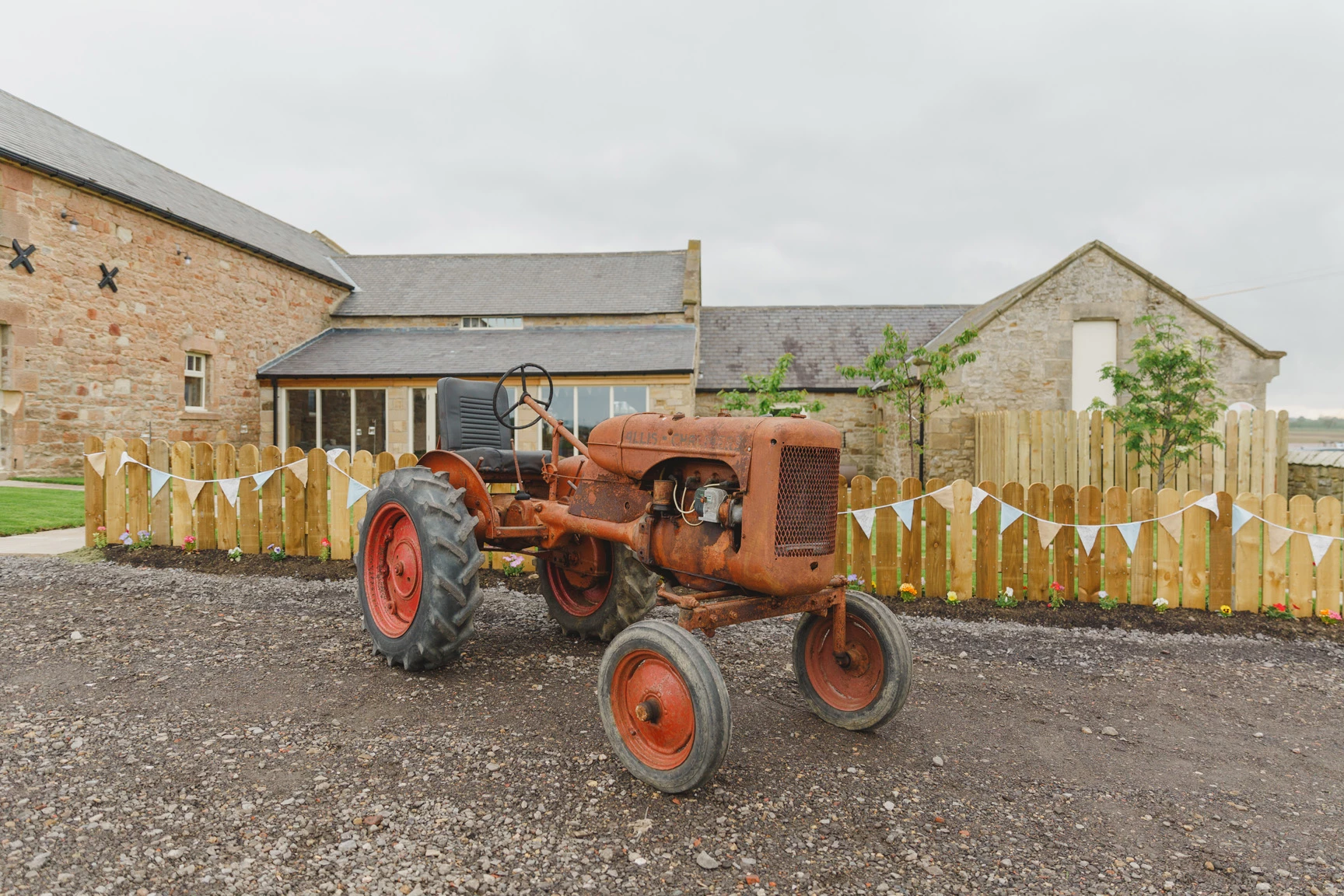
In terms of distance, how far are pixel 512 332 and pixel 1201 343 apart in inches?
→ 571

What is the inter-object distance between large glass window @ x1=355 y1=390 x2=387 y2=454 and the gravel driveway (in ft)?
39.4

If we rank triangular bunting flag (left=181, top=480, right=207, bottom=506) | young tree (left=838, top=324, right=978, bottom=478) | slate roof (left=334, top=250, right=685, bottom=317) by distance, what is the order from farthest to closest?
slate roof (left=334, top=250, right=685, bottom=317) → young tree (left=838, top=324, right=978, bottom=478) → triangular bunting flag (left=181, top=480, right=207, bottom=506)

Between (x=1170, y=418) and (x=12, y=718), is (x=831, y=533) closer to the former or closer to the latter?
(x=12, y=718)

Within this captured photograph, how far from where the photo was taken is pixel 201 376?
Answer: 49.9ft

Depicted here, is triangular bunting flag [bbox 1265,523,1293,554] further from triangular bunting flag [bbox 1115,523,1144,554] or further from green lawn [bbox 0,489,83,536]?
green lawn [bbox 0,489,83,536]

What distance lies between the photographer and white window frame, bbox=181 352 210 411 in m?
14.9

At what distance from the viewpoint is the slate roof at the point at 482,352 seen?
49.5 ft

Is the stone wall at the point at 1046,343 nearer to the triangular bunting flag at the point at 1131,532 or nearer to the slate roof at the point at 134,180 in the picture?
the triangular bunting flag at the point at 1131,532

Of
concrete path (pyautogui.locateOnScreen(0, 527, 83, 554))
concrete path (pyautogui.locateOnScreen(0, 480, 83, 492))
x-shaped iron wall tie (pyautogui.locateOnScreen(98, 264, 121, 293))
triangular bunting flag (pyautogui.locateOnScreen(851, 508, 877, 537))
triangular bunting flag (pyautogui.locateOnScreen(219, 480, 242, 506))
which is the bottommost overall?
concrete path (pyautogui.locateOnScreen(0, 527, 83, 554))

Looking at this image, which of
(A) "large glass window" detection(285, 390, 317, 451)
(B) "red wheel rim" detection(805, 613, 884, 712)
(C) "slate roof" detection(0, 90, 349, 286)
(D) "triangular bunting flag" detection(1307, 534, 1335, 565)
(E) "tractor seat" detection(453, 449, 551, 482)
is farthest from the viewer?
(A) "large glass window" detection(285, 390, 317, 451)

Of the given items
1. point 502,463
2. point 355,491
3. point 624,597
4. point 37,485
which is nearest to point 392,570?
point 502,463

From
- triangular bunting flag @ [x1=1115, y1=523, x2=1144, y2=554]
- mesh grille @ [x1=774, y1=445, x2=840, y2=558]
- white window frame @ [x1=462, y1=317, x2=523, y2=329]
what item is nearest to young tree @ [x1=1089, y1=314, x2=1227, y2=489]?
triangular bunting flag @ [x1=1115, y1=523, x2=1144, y2=554]

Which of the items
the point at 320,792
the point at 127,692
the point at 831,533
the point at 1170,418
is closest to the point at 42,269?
the point at 127,692

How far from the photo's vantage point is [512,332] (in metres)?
18.5
